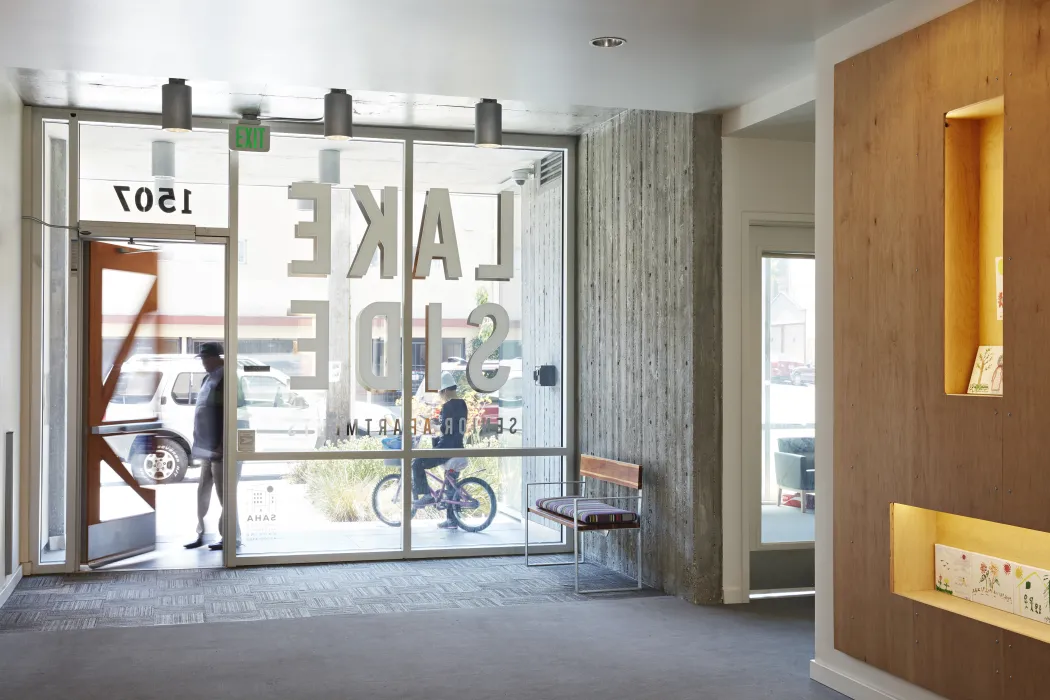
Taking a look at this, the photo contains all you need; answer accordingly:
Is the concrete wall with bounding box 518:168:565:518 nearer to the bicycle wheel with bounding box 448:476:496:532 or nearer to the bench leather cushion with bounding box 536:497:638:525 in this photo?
the bicycle wheel with bounding box 448:476:496:532

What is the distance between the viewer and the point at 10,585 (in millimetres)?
6105

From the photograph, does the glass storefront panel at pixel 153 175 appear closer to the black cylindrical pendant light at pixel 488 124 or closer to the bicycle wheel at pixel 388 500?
the black cylindrical pendant light at pixel 488 124

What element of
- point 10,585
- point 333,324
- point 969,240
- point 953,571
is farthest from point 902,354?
point 10,585

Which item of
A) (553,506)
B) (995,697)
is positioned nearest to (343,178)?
(553,506)

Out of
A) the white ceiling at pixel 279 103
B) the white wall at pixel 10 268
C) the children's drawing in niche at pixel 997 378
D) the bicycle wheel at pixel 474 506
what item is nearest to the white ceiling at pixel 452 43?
the white ceiling at pixel 279 103

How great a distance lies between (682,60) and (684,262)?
55.3 inches

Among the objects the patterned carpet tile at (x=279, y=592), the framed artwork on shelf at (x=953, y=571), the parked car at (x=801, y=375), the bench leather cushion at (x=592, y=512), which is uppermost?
the parked car at (x=801, y=375)

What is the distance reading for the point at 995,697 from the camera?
3518mm

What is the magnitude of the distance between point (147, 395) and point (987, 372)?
5.38 metres

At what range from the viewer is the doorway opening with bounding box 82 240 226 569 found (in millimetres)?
6902

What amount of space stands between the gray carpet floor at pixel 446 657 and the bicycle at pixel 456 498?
167 centimetres

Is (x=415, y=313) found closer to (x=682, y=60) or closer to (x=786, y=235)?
(x=786, y=235)

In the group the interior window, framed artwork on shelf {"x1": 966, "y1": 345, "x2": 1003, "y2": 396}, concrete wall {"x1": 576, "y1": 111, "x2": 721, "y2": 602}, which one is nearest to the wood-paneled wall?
framed artwork on shelf {"x1": 966, "y1": 345, "x2": 1003, "y2": 396}

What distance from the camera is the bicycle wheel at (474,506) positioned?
744cm
